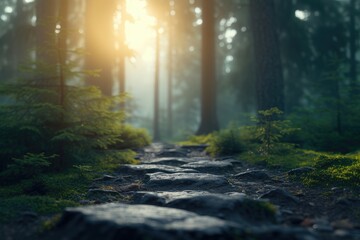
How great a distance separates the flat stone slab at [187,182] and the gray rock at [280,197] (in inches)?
27.4

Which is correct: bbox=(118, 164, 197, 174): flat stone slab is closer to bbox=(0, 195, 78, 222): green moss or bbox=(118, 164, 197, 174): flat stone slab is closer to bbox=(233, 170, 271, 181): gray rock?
bbox=(233, 170, 271, 181): gray rock

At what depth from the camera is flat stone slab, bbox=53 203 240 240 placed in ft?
10.2

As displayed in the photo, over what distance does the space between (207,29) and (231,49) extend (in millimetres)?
15084

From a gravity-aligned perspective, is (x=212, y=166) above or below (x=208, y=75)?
below

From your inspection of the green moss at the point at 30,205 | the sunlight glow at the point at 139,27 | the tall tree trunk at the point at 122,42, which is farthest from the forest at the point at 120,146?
the sunlight glow at the point at 139,27

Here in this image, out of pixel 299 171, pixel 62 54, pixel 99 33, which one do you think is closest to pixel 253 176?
pixel 299 171

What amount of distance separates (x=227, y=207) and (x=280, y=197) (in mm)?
1258

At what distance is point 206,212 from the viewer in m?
4.04

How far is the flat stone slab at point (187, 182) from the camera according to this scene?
5770mm

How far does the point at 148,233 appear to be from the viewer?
3.10m

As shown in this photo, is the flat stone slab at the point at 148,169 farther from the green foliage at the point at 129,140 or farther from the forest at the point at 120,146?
the green foliage at the point at 129,140

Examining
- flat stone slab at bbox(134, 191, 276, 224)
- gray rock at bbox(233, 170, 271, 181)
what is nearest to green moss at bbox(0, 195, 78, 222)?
flat stone slab at bbox(134, 191, 276, 224)

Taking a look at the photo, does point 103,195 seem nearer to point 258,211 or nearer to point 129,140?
point 258,211

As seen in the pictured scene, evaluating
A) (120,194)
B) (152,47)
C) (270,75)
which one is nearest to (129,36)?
(152,47)
